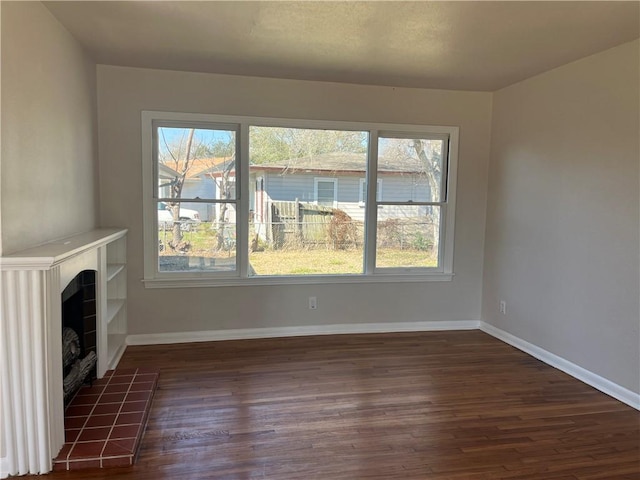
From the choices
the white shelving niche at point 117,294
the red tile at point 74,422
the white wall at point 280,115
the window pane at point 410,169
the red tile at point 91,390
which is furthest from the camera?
the window pane at point 410,169

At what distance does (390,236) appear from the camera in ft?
13.7

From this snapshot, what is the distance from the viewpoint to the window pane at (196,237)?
3.71 m

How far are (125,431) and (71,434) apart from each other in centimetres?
27

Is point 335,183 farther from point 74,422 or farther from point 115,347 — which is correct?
point 74,422

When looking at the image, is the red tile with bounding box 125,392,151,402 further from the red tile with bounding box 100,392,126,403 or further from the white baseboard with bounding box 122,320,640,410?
the white baseboard with bounding box 122,320,640,410

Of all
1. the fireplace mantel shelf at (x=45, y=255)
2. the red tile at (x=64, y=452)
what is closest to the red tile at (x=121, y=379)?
the red tile at (x=64, y=452)

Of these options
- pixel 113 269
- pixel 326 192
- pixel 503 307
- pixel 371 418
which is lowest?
pixel 371 418

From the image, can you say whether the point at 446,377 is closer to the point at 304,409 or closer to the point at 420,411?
the point at 420,411

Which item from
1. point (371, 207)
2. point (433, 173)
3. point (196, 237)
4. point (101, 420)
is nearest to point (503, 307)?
point (433, 173)

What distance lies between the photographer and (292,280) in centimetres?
395

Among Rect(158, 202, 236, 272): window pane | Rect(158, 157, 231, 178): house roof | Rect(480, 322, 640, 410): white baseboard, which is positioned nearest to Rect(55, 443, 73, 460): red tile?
Rect(158, 202, 236, 272): window pane

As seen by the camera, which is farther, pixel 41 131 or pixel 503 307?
pixel 503 307

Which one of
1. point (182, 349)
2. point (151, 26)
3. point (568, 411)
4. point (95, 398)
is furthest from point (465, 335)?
point (151, 26)

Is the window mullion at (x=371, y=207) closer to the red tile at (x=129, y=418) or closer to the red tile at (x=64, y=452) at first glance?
the red tile at (x=129, y=418)
